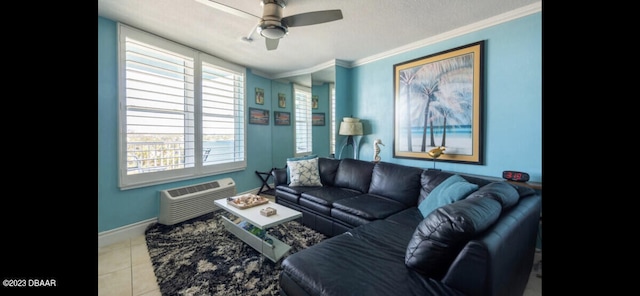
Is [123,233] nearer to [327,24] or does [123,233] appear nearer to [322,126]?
[322,126]

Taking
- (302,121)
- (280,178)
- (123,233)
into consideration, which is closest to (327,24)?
(280,178)

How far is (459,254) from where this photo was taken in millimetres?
1134

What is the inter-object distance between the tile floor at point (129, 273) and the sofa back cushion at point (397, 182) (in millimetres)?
1113

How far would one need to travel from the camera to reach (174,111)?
9.89ft

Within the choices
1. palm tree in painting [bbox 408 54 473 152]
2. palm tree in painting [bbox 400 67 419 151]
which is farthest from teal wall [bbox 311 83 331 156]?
palm tree in painting [bbox 408 54 473 152]

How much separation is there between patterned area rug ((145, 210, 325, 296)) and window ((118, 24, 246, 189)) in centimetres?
76

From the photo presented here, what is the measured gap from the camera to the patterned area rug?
5.82ft

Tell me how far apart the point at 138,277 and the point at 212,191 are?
1.44 metres

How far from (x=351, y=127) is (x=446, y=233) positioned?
2498 millimetres

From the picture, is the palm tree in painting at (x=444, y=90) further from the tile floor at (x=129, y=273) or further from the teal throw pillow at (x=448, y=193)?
the tile floor at (x=129, y=273)

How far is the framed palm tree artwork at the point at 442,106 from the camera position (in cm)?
258

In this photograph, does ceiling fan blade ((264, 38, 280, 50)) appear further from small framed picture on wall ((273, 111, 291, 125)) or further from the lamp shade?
small framed picture on wall ((273, 111, 291, 125))
